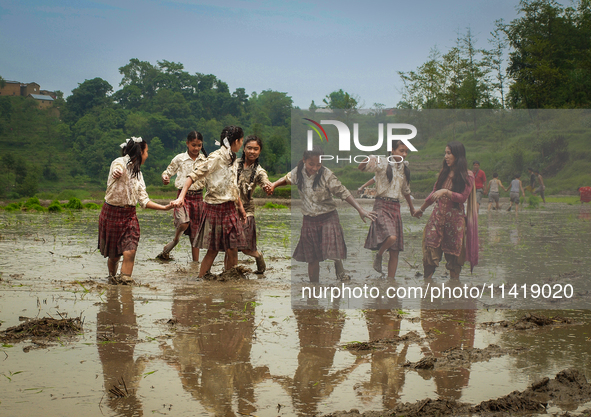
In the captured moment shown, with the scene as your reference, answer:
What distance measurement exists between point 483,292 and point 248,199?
9.60 ft

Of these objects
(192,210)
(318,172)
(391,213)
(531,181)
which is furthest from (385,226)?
(192,210)

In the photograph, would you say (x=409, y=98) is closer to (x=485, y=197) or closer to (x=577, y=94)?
(x=577, y=94)

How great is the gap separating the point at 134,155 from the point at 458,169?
3.43m

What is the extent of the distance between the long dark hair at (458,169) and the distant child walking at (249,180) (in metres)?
1.97

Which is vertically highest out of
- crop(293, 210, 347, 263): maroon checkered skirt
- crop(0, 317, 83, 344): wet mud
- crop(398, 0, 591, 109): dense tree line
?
crop(398, 0, 591, 109): dense tree line

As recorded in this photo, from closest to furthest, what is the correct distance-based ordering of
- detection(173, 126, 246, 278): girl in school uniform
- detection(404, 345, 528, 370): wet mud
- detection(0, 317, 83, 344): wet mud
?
1. detection(404, 345, 528, 370): wet mud
2. detection(0, 317, 83, 344): wet mud
3. detection(173, 126, 246, 278): girl in school uniform

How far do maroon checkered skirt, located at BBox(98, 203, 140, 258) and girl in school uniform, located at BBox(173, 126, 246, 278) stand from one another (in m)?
0.64

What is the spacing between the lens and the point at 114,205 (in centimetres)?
620

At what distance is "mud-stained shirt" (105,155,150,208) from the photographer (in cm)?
610

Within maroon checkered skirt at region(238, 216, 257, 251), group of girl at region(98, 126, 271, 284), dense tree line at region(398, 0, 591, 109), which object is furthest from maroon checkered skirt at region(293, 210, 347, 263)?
dense tree line at region(398, 0, 591, 109)

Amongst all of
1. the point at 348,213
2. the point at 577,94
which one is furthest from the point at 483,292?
the point at 577,94

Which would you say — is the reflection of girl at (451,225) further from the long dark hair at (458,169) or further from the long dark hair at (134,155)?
the long dark hair at (134,155)

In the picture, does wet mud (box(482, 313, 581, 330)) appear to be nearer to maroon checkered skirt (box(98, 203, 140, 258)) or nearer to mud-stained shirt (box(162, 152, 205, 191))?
maroon checkered skirt (box(98, 203, 140, 258))

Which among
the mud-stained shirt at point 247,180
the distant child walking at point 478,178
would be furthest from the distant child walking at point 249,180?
the distant child walking at point 478,178
